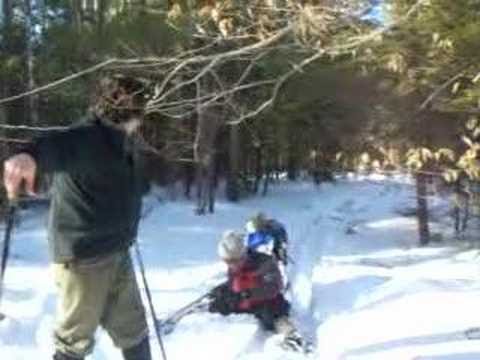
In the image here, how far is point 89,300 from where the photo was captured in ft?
17.1

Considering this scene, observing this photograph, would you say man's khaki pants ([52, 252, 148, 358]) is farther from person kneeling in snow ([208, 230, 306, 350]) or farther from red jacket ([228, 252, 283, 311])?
red jacket ([228, 252, 283, 311])

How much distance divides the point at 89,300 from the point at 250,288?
3.90m

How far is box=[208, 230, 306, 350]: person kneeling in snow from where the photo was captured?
348 inches

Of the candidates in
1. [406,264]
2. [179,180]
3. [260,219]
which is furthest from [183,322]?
[179,180]

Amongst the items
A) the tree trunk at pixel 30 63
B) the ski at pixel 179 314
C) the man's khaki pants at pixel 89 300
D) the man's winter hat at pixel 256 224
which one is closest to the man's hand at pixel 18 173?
the man's khaki pants at pixel 89 300

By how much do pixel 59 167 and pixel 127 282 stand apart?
79 cm

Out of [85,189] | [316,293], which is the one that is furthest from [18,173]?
[316,293]

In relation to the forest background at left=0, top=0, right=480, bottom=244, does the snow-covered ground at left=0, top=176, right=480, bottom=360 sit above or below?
below

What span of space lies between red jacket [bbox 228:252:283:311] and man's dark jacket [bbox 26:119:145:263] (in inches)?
151

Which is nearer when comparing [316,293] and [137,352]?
[137,352]

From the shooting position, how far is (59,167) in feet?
16.5

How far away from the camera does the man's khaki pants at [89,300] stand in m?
5.17

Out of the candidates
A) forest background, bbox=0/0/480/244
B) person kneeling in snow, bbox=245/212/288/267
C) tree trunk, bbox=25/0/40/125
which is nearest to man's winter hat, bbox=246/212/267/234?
person kneeling in snow, bbox=245/212/288/267

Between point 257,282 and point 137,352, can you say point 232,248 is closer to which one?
point 257,282
